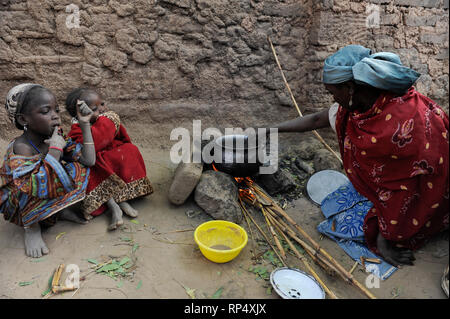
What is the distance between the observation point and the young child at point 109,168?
2543mm

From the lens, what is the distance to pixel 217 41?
3.62 m

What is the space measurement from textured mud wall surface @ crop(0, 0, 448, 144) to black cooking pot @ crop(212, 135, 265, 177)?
40.5 inches

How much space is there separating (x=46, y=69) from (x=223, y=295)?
9.39ft

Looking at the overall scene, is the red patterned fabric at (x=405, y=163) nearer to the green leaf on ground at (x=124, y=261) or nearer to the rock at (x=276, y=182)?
the rock at (x=276, y=182)

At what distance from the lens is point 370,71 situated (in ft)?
6.63

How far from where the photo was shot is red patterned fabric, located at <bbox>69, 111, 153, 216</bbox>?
2.57 m

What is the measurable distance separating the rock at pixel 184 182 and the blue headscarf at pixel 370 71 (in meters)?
1.27

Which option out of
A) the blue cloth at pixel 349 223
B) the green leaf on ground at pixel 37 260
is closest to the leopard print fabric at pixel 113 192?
the green leaf on ground at pixel 37 260

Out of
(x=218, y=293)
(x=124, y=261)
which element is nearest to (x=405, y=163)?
(x=218, y=293)

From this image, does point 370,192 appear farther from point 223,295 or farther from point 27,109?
point 27,109

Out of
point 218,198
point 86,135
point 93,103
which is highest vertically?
point 93,103

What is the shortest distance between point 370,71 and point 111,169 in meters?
2.04

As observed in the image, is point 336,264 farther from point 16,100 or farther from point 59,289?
point 16,100
